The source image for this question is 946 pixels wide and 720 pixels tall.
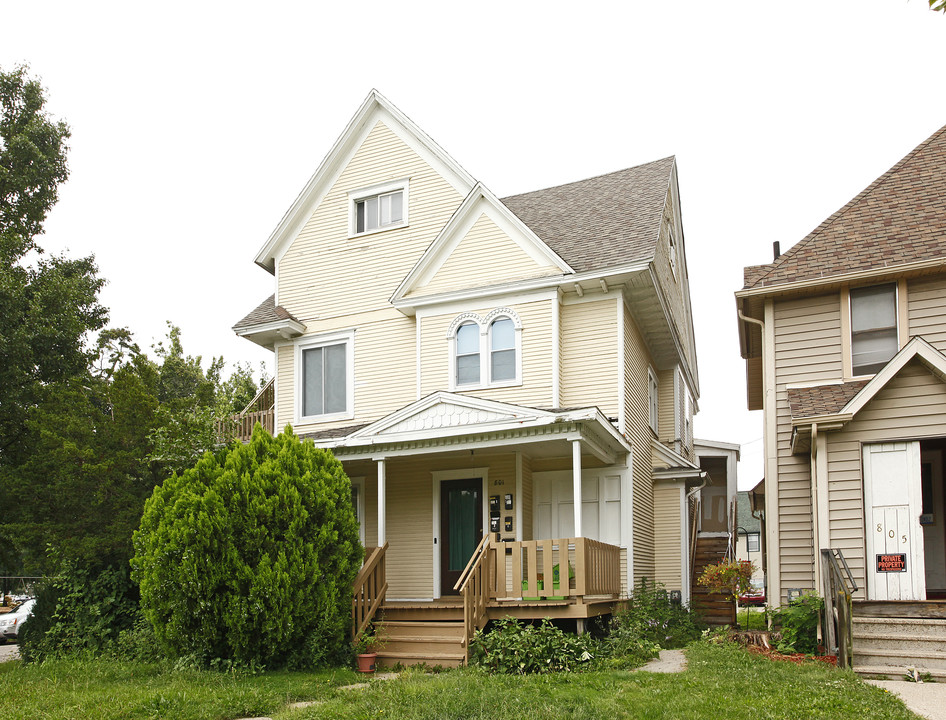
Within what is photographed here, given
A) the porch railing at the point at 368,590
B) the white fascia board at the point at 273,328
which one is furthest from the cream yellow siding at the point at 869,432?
the white fascia board at the point at 273,328

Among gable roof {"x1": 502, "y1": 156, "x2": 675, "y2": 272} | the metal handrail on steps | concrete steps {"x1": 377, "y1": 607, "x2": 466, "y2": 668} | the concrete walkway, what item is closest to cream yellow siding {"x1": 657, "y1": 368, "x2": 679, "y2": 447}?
gable roof {"x1": 502, "y1": 156, "x2": 675, "y2": 272}

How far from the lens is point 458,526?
16.5 metres

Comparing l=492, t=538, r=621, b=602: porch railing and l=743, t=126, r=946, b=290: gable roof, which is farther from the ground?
l=743, t=126, r=946, b=290: gable roof

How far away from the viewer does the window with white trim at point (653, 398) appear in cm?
1873

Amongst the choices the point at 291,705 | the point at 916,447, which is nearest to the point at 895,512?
the point at 916,447

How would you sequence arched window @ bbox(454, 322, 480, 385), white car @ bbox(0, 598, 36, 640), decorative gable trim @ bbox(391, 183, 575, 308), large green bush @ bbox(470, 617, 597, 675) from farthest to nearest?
white car @ bbox(0, 598, 36, 640), arched window @ bbox(454, 322, 480, 385), decorative gable trim @ bbox(391, 183, 575, 308), large green bush @ bbox(470, 617, 597, 675)

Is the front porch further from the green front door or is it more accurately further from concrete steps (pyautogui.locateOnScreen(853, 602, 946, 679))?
concrete steps (pyautogui.locateOnScreen(853, 602, 946, 679))

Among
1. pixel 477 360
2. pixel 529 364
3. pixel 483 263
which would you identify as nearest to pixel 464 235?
pixel 483 263

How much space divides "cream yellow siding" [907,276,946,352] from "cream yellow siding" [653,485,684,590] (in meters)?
6.03

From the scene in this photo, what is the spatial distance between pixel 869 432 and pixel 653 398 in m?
7.48

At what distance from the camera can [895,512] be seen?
467 inches

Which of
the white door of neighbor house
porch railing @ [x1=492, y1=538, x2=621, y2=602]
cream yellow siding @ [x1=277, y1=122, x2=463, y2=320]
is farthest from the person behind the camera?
cream yellow siding @ [x1=277, y1=122, x2=463, y2=320]

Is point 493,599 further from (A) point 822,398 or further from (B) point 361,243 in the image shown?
(B) point 361,243

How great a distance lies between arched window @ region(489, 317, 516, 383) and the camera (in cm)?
1600
